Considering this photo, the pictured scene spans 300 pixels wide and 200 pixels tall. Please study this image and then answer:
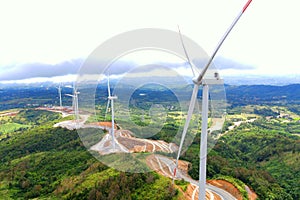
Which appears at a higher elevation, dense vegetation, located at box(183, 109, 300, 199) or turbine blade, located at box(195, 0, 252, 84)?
turbine blade, located at box(195, 0, 252, 84)

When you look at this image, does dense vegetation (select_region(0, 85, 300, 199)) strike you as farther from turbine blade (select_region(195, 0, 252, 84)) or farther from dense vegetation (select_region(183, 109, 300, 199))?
turbine blade (select_region(195, 0, 252, 84))

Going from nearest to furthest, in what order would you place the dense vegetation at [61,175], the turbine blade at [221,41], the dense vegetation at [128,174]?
1. the turbine blade at [221,41]
2. the dense vegetation at [128,174]
3. the dense vegetation at [61,175]

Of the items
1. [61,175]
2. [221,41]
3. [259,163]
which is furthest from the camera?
[259,163]

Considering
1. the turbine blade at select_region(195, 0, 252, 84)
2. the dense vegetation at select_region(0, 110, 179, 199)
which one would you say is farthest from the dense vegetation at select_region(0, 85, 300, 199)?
the turbine blade at select_region(195, 0, 252, 84)

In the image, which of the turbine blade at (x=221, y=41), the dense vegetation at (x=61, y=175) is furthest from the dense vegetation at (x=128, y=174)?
the turbine blade at (x=221, y=41)

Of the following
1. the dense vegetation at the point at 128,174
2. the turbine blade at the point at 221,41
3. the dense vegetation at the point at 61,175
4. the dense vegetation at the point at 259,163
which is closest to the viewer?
the turbine blade at the point at 221,41

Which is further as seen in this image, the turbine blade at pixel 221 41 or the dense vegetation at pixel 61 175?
the dense vegetation at pixel 61 175

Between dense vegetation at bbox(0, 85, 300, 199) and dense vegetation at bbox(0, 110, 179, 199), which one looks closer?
dense vegetation at bbox(0, 85, 300, 199)

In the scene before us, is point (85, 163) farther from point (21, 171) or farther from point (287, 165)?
point (287, 165)

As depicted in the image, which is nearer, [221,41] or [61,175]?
[221,41]

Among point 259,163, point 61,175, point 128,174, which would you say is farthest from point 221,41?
point 259,163

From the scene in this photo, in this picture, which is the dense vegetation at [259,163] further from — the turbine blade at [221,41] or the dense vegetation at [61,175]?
the turbine blade at [221,41]

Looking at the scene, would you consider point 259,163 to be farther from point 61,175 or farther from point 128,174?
point 61,175
